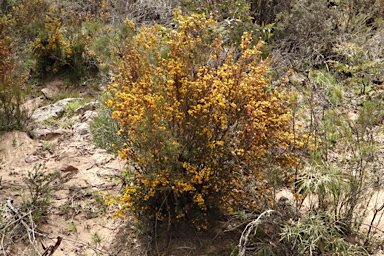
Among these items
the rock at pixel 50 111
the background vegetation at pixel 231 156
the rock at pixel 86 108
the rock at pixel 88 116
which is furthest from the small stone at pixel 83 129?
the background vegetation at pixel 231 156

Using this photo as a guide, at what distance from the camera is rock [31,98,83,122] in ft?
18.1

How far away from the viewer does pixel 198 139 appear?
10.0 ft

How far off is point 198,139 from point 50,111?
129 inches

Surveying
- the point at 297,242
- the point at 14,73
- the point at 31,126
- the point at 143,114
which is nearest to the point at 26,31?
the point at 14,73

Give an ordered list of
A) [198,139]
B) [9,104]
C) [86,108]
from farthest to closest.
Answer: [86,108], [9,104], [198,139]

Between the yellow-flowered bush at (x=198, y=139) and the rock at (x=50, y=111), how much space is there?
2703 millimetres

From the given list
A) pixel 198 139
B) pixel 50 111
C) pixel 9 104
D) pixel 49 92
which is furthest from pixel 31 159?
pixel 198 139

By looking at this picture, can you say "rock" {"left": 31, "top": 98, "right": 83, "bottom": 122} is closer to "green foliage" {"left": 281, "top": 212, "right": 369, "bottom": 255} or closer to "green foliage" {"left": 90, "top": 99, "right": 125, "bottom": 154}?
"green foliage" {"left": 90, "top": 99, "right": 125, "bottom": 154}

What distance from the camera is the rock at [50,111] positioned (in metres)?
5.51

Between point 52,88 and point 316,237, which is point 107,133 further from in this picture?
point 52,88

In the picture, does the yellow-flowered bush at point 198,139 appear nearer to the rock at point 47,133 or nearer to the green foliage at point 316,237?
the green foliage at point 316,237

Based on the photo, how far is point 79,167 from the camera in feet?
14.5

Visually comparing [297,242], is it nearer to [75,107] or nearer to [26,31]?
[75,107]

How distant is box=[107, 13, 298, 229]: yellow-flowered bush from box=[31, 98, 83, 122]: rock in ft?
8.87
